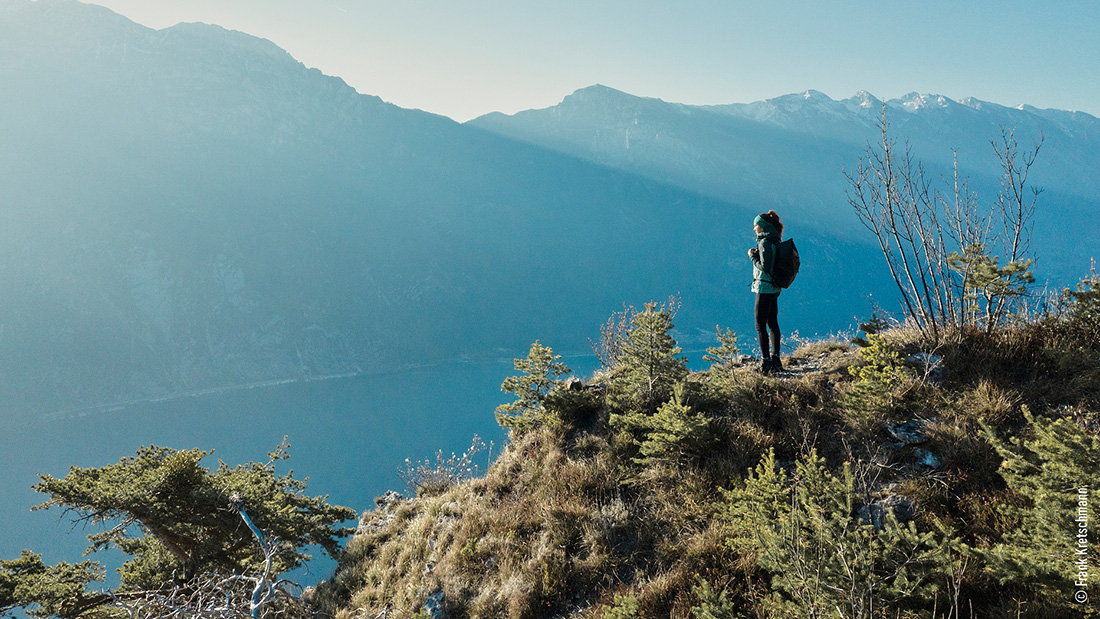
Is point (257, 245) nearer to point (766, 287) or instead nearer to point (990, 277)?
point (766, 287)

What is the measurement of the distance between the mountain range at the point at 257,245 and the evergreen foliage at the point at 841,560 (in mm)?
127815

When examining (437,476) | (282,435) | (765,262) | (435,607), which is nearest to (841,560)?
(765,262)

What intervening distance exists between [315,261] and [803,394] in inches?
6723

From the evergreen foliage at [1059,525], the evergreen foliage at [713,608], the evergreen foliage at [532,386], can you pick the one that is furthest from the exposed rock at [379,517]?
the evergreen foliage at [1059,525]

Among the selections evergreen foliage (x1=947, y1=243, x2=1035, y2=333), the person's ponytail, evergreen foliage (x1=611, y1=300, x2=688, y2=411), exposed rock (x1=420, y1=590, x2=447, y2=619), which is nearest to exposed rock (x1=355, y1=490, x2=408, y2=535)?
exposed rock (x1=420, y1=590, x2=447, y2=619)

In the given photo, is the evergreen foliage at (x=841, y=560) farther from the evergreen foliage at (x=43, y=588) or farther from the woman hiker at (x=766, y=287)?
the evergreen foliage at (x=43, y=588)

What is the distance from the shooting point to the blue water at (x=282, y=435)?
197ft

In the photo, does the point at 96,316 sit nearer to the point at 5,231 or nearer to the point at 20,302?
the point at 20,302

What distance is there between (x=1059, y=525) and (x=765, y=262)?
3.46 m

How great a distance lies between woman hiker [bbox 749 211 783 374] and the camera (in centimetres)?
523

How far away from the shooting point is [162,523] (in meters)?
6.33

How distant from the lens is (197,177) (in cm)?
15612

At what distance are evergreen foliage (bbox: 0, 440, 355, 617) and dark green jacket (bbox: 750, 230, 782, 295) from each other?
679cm

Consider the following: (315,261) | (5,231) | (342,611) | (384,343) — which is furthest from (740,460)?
(5,231)
